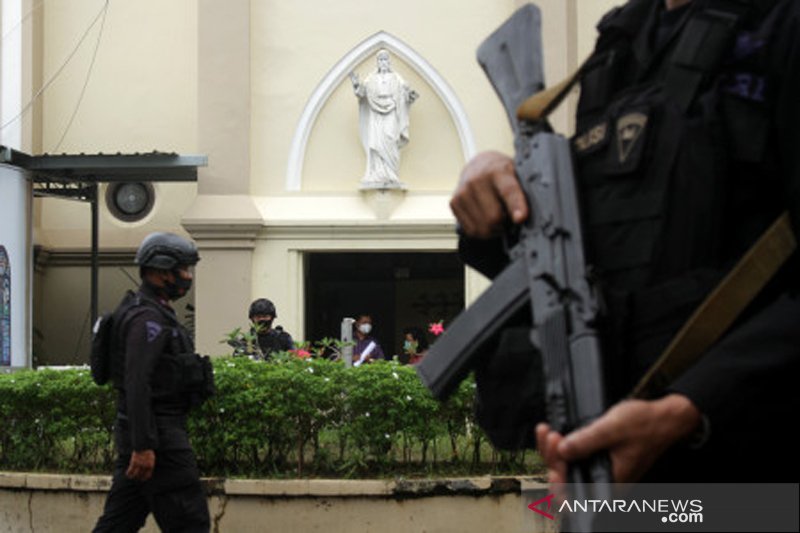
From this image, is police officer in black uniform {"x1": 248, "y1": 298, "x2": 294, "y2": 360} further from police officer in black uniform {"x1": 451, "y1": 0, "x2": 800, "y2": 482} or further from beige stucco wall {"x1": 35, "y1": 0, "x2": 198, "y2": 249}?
police officer in black uniform {"x1": 451, "y1": 0, "x2": 800, "y2": 482}

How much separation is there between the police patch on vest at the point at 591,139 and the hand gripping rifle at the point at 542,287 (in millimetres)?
26

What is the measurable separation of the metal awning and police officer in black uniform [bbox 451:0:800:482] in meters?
13.6

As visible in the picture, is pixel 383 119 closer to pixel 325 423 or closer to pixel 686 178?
pixel 325 423

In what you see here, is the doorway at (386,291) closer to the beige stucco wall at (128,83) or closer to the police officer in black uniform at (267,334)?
the beige stucco wall at (128,83)

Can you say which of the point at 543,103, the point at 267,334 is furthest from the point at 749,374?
the point at 267,334

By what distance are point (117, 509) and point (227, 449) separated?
5.03 feet

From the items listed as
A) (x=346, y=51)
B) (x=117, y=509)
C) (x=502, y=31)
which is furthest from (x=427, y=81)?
(x=502, y=31)

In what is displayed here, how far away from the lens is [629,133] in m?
1.91

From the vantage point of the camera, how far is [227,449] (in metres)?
7.57

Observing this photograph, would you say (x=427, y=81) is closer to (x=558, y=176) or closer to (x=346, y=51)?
(x=346, y=51)

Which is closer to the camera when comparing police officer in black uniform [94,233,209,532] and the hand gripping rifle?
the hand gripping rifle

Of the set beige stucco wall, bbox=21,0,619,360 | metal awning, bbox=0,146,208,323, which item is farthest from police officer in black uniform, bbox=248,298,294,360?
metal awning, bbox=0,146,208,323

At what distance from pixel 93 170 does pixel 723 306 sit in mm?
14518

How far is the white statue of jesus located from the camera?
1569 cm
